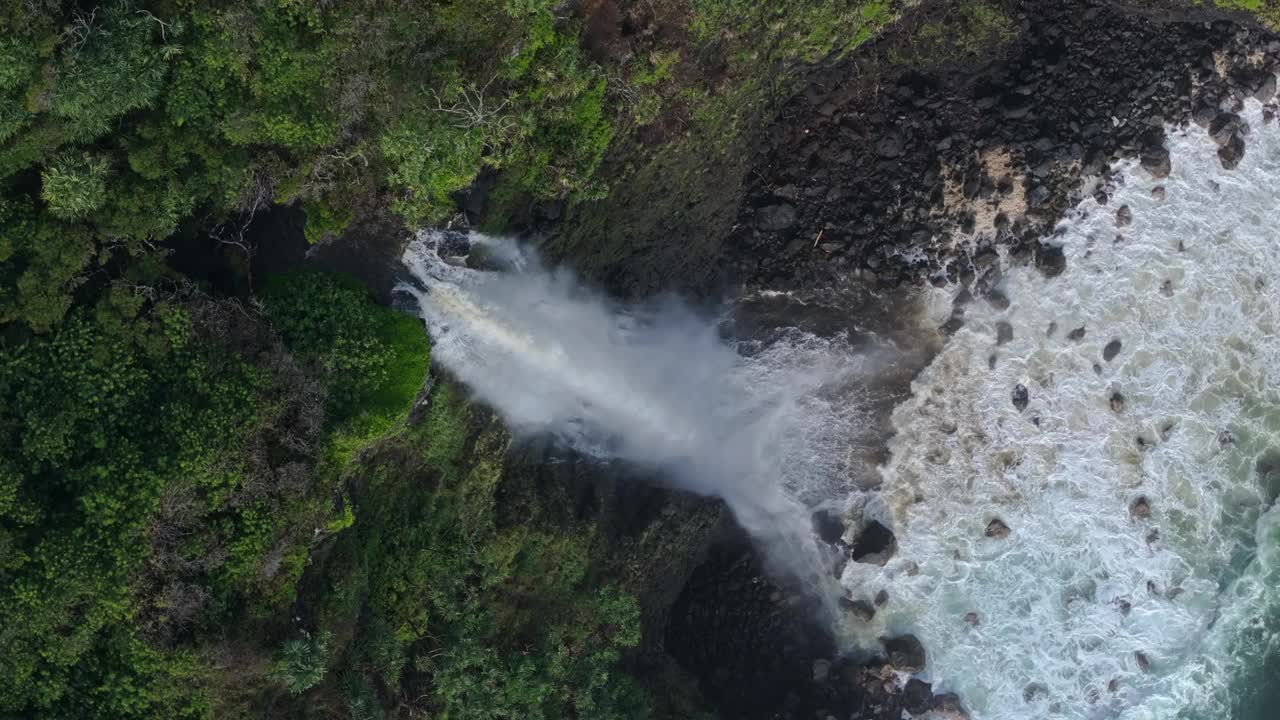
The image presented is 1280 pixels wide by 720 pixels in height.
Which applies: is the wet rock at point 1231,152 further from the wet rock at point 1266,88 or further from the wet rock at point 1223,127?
the wet rock at point 1266,88

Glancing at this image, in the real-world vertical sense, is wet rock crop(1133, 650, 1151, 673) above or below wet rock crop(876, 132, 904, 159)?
below

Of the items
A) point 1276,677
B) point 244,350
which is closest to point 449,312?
point 244,350

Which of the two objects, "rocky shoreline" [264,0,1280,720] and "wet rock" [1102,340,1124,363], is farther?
"wet rock" [1102,340,1124,363]

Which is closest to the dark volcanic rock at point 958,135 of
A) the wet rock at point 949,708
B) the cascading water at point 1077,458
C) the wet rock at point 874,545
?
the cascading water at point 1077,458

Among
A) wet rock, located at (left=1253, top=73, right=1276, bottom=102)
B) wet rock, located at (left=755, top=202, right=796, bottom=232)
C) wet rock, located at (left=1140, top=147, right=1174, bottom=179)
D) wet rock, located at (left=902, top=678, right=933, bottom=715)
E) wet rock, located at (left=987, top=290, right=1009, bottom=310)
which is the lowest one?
wet rock, located at (left=902, top=678, right=933, bottom=715)

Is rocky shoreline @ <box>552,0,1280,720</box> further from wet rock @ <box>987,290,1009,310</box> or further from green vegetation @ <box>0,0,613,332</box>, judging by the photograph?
green vegetation @ <box>0,0,613,332</box>

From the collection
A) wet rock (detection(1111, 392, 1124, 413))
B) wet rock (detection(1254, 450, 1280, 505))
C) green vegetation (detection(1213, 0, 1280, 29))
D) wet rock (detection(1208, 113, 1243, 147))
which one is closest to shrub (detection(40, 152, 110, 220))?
wet rock (detection(1111, 392, 1124, 413))
